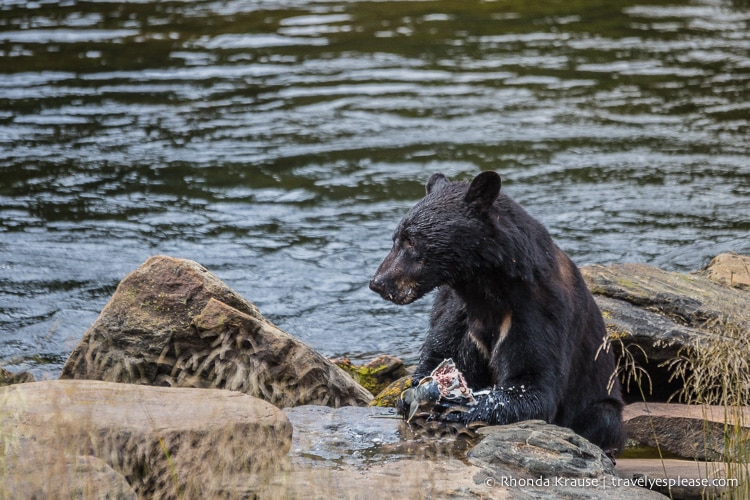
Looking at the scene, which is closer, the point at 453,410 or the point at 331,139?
the point at 453,410

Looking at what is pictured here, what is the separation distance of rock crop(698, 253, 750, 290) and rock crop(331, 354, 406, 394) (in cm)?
275

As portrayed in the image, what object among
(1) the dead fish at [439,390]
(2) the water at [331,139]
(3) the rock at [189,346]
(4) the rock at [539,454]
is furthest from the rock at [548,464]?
(2) the water at [331,139]

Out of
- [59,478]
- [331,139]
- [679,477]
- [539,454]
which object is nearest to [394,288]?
[539,454]

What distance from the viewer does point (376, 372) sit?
284 inches

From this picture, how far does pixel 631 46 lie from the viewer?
17391mm

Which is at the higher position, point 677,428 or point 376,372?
point 376,372

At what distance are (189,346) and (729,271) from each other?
464 cm

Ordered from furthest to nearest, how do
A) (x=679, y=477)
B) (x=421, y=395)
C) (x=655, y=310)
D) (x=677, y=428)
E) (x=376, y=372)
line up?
(x=655, y=310) < (x=376, y=372) < (x=677, y=428) < (x=679, y=477) < (x=421, y=395)

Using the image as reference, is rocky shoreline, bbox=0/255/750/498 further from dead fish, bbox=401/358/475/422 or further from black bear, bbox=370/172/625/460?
black bear, bbox=370/172/625/460

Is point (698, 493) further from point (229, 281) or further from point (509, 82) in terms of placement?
point (509, 82)

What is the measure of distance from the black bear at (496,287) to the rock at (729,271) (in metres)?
3.01

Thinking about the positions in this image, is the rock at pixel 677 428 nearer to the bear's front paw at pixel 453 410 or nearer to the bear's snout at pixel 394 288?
the bear's front paw at pixel 453 410

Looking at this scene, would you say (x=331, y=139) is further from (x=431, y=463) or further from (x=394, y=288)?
(x=431, y=463)

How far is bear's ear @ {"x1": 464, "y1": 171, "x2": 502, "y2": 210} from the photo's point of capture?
5.21 m
